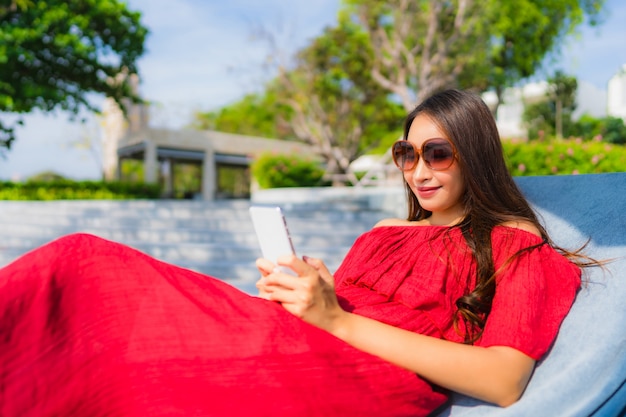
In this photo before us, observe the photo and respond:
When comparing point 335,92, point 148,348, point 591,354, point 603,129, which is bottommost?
point 591,354

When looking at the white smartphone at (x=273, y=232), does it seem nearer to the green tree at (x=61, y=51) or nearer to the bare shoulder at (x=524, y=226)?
the bare shoulder at (x=524, y=226)

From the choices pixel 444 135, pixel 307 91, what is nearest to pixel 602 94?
pixel 307 91

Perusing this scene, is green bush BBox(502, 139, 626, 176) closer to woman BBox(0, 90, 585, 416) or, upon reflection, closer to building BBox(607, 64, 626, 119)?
woman BBox(0, 90, 585, 416)

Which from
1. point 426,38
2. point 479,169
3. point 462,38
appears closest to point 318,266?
point 479,169

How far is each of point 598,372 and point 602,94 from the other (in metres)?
51.6

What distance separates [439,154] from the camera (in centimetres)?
179

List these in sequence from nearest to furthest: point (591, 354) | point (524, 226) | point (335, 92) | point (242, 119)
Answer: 1. point (591, 354)
2. point (524, 226)
3. point (335, 92)
4. point (242, 119)

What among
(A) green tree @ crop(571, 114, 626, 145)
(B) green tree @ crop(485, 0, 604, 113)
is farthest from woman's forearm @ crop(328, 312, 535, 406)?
(A) green tree @ crop(571, 114, 626, 145)

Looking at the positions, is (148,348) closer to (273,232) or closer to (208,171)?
(273,232)

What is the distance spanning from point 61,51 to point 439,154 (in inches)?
608

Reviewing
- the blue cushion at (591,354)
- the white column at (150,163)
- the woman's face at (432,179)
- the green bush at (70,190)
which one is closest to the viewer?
the blue cushion at (591,354)

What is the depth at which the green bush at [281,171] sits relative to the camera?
39.9 ft

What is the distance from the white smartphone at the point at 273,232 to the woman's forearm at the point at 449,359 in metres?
0.24

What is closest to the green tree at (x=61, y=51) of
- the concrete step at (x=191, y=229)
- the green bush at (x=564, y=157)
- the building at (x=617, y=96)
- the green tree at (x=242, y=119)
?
the concrete step at (x=191, y=229)
